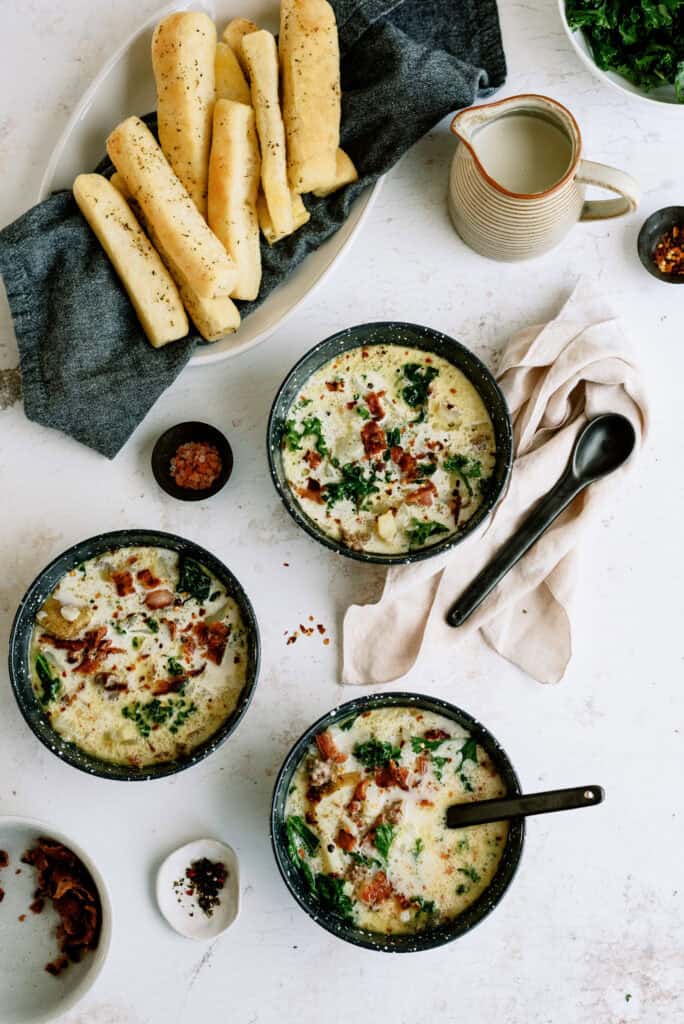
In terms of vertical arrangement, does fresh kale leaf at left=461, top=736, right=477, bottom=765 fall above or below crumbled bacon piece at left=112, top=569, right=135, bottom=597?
below

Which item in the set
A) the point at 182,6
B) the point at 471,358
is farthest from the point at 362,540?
the point at 182,6

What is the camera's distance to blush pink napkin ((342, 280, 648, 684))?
2.88 m

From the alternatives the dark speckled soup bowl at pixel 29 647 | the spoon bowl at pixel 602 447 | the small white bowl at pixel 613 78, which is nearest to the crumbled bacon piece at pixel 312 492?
the dark speckled soup bowl at pixel 29 647

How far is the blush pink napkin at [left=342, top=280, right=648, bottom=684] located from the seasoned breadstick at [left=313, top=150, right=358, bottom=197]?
68 centimetres

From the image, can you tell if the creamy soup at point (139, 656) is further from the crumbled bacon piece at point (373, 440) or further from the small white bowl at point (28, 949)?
the crumbled bacon piece at point (373, 440)

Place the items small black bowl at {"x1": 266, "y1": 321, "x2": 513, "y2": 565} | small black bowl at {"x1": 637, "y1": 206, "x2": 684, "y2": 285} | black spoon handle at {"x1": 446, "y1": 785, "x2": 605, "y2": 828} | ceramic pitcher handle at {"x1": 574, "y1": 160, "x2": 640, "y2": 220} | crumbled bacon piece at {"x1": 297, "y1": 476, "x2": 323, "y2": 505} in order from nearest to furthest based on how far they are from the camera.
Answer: black spoon handle at {"x1": 446, "y1": 785, "x2": 605, "y2": 828} < ceramic pitcher handle at {"x1": 574, "y1": 160, "x2": 640, "y2": 220} < small black bowl at {"x1": 266, "y1": 321, "x2": 513, "y2": 565} < crumbled bacon piece at {"x1": 297, "y1": 476, "x2": 323, "y2": 505} < small black bowl at {"x1": 637, "y1": 206, "x2": 684, "y2": 285}

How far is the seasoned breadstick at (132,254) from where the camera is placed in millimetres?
2738

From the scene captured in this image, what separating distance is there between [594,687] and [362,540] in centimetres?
87

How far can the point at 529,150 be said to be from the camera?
9.18ft

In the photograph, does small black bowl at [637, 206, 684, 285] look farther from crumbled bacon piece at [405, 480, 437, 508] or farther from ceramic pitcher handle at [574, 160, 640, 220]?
crumbled bacon piece at [405, 480, 437, 508]

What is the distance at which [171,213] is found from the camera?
8.84ft

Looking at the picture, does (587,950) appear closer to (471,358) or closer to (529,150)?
(471,358)

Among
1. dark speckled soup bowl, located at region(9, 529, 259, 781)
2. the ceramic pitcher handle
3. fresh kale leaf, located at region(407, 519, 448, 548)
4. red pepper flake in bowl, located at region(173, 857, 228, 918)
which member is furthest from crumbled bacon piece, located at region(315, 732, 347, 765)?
the ceramic pitcher handle

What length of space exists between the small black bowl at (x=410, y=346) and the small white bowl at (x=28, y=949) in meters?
1.15
